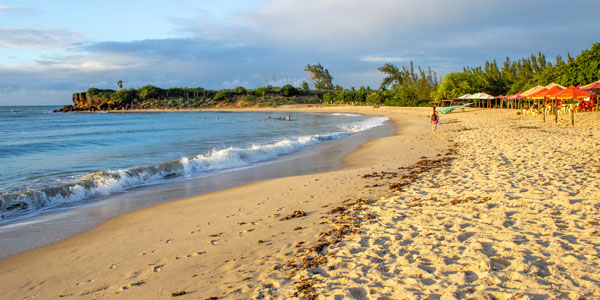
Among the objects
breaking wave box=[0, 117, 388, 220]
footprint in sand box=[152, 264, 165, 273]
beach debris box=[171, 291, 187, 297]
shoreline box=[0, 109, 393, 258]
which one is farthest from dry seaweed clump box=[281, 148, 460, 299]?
breaking wave box=[0, 117, 388, 220]

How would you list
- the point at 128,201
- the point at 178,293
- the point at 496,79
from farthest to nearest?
the point at 496,79, the point at 128,201, the point at 178,293

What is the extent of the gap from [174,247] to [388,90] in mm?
81026

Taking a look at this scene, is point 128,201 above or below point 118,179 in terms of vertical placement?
below

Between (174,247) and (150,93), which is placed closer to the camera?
(174,247)

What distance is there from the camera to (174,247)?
471cm

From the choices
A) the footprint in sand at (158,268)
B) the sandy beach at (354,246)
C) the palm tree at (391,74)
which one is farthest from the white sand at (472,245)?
the palm tree at (391,74)

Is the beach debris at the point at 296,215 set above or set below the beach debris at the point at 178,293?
above

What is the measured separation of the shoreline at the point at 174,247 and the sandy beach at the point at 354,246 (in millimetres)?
24

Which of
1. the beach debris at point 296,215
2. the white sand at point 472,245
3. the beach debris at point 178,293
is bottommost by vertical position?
the beach debris at point 178,293

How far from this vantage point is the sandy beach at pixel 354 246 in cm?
317

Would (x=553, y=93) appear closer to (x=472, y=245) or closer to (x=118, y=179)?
(x=472, y=245)

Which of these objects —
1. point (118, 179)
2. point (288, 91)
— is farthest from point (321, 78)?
point (118, 179)

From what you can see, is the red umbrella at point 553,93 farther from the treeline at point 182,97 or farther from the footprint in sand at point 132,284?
the treeline at point 182,97

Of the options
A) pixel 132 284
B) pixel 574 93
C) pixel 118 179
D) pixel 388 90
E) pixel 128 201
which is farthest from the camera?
pixel 388 90
